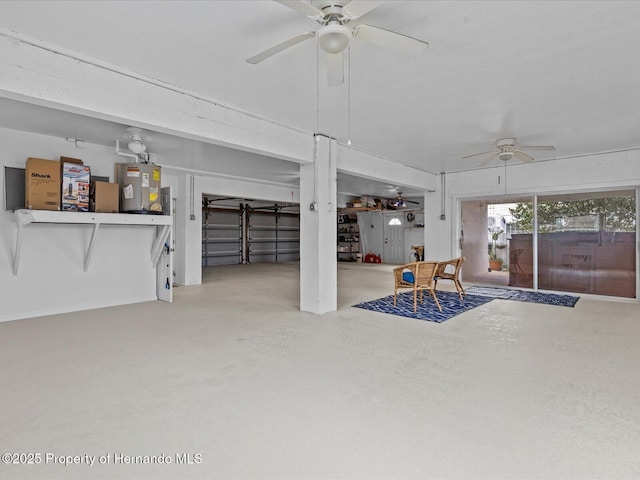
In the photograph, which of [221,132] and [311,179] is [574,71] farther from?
[221,132]

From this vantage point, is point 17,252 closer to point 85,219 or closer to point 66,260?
point 66,260

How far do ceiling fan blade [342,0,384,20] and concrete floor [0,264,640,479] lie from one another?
241 centimetres

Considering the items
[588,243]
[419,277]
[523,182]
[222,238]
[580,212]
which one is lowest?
[419,277]

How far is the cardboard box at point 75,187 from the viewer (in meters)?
4.52

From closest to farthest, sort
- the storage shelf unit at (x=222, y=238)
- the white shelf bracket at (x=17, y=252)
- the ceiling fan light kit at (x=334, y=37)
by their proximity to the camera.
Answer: the ceiling fan light kit at (x=334, y=37) → the white shelf bracket at (x=17, y=252) → the storage shelf unit at (x=222, y=238)

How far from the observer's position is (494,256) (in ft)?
26.4

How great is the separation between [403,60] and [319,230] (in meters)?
2.57

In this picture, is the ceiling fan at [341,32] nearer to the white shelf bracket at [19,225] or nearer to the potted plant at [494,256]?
the white shelf bracket at [19,225]

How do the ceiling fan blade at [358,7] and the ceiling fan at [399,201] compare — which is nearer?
the ceiling fan blade at [358,7]

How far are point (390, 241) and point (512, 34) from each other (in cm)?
1202

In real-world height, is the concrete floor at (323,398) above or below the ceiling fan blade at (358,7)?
below

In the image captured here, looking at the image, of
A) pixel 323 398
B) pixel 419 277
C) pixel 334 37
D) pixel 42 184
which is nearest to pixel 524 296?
pixel 419 277

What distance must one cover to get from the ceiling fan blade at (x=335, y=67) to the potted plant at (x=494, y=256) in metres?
6.61

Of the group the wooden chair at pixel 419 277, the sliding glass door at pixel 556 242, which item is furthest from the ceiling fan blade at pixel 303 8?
the sliding glass door at pixel 556 242
